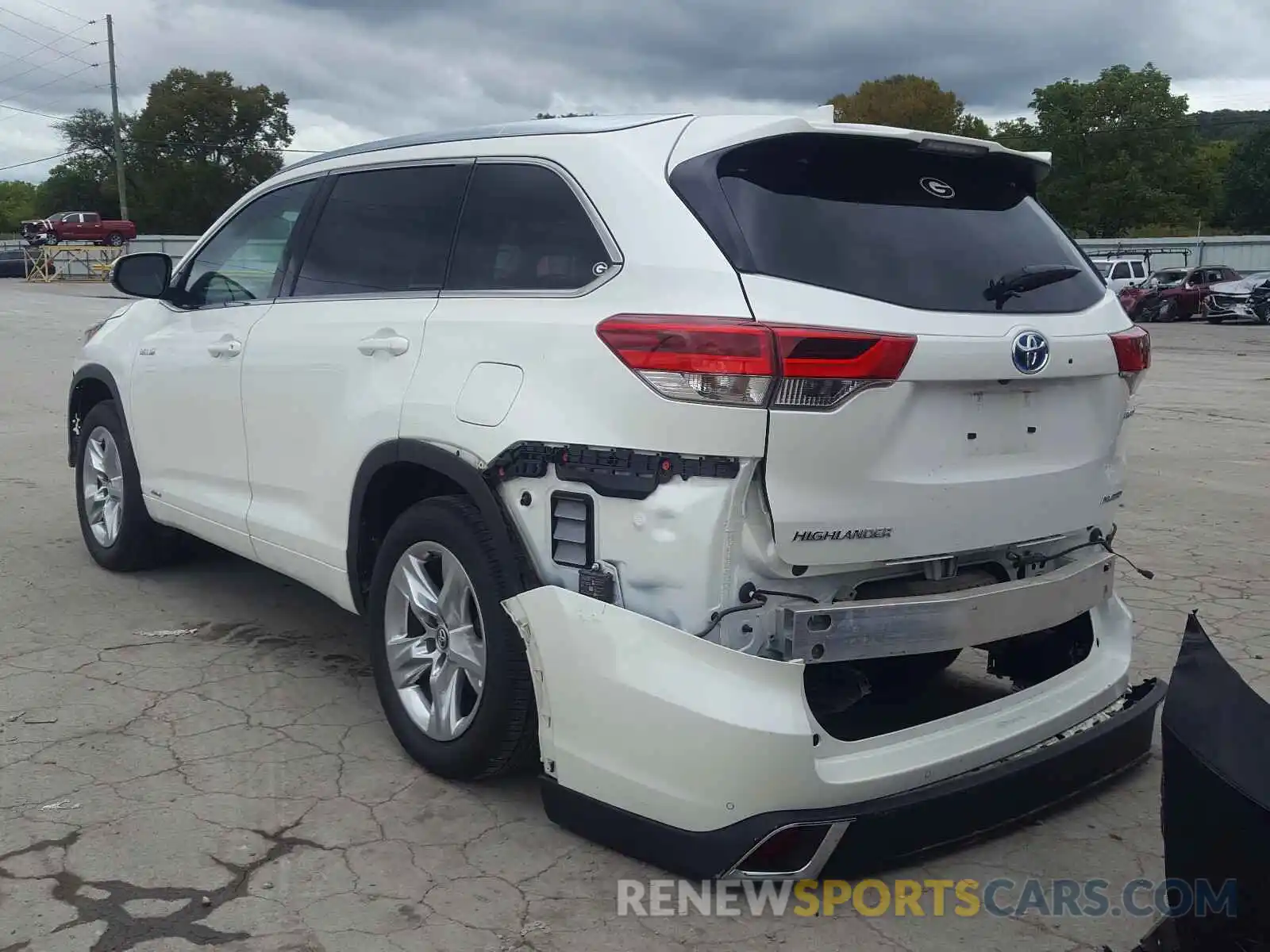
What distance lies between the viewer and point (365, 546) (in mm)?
3959

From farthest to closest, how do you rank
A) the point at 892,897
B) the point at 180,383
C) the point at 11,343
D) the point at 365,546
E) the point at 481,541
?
the point at 11,343, the point at 180,383, the point at 365,546, the point at 481,541, the point at 892,897

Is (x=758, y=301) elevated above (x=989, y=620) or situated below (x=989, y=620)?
above

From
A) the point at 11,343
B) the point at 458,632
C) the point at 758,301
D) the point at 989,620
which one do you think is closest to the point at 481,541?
the point at 458,632

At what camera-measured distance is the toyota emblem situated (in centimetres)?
311

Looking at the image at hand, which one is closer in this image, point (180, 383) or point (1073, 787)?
point (1073, 787)

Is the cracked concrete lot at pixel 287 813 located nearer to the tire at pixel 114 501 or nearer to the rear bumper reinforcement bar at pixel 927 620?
the tire at pixel 114 501

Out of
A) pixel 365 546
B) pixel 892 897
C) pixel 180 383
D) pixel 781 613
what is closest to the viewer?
pixel 781 613

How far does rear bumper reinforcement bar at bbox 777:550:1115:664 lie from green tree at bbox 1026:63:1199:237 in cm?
6649

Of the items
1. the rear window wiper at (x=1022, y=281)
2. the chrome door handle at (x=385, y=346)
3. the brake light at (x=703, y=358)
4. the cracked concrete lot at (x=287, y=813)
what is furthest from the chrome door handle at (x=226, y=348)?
the rear window wiper at (x=1022, y=281)

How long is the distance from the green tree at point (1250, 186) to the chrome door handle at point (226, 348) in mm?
74897

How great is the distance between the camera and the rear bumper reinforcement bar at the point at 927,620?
9.28ft

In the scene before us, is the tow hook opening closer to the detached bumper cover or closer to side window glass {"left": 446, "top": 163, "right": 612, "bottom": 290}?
the detached bumper cover

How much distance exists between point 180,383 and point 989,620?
353 cm

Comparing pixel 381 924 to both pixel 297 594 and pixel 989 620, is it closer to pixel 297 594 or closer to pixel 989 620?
pixel 989 620
